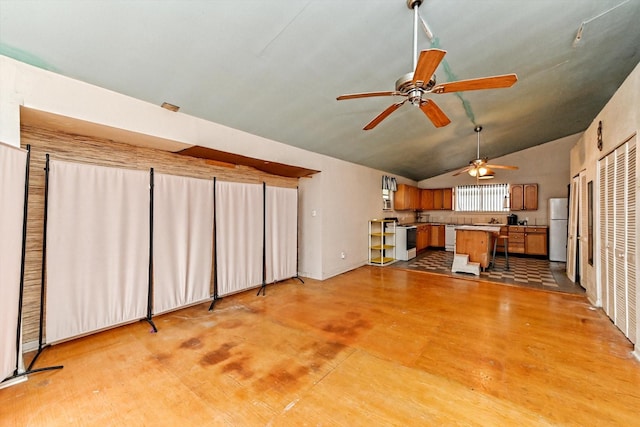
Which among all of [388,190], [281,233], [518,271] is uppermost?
[388,190]

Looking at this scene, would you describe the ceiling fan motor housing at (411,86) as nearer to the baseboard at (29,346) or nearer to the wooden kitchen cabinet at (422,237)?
the baseboard at (29,346)

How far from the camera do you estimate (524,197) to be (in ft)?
25.9

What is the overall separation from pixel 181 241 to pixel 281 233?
1726 millimetres

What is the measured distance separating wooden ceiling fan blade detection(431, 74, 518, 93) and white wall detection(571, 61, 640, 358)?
174 centimetres

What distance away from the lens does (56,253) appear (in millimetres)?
2592

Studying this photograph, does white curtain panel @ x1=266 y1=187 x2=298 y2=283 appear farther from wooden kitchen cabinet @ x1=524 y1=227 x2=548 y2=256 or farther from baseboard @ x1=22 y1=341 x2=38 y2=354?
wooden kitchen cabinet @ x1=524 y1=227 x2=548 y2=256

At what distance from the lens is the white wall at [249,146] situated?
2213 mm

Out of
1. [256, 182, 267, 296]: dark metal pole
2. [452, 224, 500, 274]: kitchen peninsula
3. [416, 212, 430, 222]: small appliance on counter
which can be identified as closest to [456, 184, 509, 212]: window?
[416, 212, 430, 222]: small appliance on counter

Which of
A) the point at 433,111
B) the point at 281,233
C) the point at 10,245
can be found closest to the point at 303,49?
the point at 433,111

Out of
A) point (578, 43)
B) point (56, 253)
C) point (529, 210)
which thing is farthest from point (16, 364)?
point (529, 210)

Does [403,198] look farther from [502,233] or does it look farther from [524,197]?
[524,197]

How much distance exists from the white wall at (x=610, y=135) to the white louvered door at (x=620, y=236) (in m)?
0.11

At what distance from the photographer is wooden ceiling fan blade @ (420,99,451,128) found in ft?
7.75

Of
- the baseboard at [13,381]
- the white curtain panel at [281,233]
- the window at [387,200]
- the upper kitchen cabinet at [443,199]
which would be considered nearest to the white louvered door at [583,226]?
the window at [387,200]
